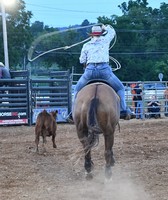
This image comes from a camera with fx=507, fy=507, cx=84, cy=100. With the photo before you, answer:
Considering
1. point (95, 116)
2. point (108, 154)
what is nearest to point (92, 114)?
point (95, 116)

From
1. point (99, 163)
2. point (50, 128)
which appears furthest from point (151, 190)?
point (50, 128)

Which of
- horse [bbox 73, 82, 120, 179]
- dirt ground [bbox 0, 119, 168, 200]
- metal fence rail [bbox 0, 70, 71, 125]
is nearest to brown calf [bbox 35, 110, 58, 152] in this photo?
dirt ground [bbox 0, 119, 168, 200]

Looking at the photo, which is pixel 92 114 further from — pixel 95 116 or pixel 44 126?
pixel 44 126

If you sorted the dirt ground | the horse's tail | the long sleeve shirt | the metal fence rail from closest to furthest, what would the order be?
the dirt ground → the horse's tail → the long sleeve shirt → the metal fence rail

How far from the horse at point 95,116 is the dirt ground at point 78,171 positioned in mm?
195

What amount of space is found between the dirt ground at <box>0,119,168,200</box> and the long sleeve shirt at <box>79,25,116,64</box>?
154 cm

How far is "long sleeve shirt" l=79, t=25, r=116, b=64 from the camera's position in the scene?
27.1 ft

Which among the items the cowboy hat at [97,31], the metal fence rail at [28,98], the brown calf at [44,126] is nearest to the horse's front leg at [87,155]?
the cowboy hat at [97,31]

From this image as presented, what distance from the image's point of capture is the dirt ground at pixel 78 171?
677cm

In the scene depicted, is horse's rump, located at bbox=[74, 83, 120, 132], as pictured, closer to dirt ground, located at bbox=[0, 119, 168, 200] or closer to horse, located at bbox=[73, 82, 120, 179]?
horse, located at bbox=[73, 82, 120, 179]

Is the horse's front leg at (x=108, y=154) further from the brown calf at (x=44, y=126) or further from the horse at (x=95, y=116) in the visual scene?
the brown calf at (x=44, y=126)

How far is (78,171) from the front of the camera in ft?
28.0

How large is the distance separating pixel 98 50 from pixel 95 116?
147 cm

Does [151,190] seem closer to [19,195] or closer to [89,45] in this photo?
[19,195]
